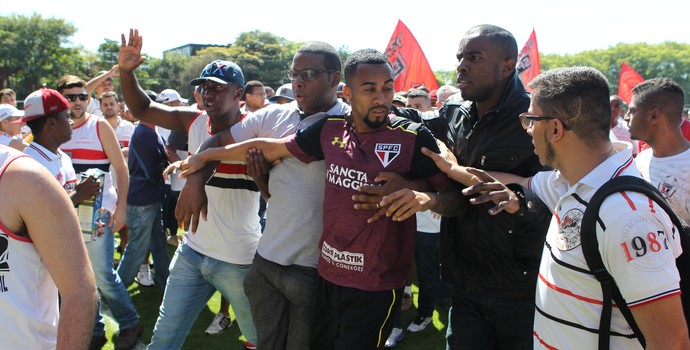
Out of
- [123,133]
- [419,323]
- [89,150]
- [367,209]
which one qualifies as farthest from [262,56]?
[367,209]

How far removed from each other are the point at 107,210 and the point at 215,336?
5.16 ft

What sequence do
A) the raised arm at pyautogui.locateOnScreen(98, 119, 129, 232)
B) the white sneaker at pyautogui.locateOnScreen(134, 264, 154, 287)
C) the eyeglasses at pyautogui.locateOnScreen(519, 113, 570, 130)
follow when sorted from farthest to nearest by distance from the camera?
1. the white sneaker at pyautogui.locateOnScreen(134, 264, 154, 287)
2. the raised arm at pyautogui.locateOnScreen(98, 119, 129, 232)
3. the eyeglasses at pyautogui.locateOnScreen(519, 113, 570, 130)

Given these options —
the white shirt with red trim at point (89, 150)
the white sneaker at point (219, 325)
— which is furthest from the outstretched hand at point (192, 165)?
the white sneaker at point (219, 325)

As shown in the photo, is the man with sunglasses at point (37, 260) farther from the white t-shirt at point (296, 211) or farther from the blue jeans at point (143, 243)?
the blue jeans at point (143, 243)

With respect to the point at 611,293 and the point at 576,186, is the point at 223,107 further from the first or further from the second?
the point at 611,293

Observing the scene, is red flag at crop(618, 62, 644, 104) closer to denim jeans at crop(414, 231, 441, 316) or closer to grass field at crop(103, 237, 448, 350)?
denim jeans at crop(414, 231, 441, 316)

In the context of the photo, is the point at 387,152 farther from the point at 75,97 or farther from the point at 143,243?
the point at 75,97

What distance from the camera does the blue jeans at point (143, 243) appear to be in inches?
212

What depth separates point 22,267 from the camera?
1819 mm

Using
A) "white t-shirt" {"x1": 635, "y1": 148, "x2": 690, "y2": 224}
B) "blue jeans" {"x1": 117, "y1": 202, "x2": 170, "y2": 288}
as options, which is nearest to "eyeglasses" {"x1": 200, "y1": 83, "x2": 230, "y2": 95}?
"blue jeans" {"x1": 117, "y1": 202, "x2": 170, "y2": 288}

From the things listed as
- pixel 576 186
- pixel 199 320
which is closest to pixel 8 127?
pixel 199 320

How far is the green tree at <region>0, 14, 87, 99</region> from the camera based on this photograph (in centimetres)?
5038

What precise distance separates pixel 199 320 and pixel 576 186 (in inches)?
177

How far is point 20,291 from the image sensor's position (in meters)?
1.83
